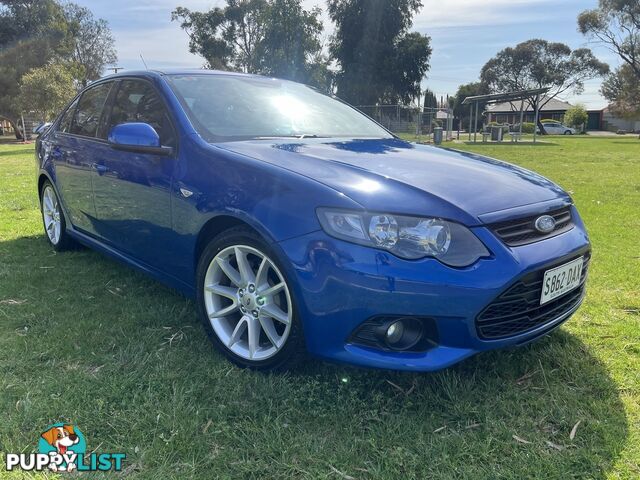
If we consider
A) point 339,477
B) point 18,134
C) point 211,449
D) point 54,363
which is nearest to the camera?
point 339,477

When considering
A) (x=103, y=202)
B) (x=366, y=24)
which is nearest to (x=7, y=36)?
(x=366, y=24)

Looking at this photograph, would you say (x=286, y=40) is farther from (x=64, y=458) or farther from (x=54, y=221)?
(x=64, y=458)

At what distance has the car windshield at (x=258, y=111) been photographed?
2930 mm

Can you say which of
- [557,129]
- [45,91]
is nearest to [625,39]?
[557,129]

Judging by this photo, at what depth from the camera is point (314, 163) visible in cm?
→ 239

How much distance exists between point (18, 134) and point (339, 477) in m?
36.4

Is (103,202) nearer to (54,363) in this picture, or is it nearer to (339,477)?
(54,363)

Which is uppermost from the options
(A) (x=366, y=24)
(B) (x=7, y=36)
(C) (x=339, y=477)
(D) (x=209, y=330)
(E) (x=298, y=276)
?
(A) (x=366, y=24)

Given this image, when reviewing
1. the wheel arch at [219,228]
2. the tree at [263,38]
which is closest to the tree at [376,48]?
the tree at [263,38]

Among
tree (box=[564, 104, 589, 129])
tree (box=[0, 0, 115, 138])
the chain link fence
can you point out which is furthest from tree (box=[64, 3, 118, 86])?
tree (box=[564, 104, 589, 129])

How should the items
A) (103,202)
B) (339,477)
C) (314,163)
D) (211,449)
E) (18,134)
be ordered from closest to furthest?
(339,477) < (211,449) < (314,163) < (103,202) < (18,134)

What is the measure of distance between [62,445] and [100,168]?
6.56ft

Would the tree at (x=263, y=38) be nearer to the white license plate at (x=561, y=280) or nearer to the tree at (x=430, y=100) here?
Result: the tree at (x=430, y=100)

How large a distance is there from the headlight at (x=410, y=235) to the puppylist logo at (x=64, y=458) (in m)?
1.20
